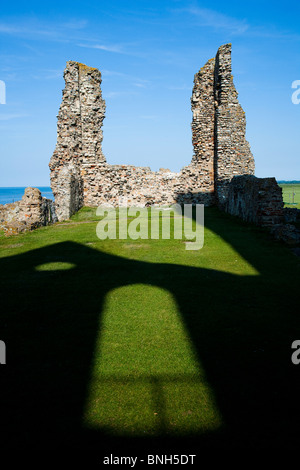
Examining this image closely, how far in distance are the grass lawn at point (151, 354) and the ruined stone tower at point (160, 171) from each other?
9704mm

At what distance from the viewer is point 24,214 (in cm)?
1015

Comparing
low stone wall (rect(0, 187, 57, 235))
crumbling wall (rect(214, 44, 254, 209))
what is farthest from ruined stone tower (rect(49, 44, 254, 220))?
low stone wall (rect(0, 187, 57, 235))

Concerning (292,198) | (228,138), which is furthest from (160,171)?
(292,198)

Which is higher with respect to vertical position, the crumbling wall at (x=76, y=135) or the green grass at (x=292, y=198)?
the crumbling wall at (x=76, y=135)

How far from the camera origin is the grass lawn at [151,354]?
7.24ft

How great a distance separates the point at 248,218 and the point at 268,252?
4.18m

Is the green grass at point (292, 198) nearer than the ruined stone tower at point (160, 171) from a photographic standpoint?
No

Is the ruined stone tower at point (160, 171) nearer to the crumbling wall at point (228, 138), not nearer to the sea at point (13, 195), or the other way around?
the crumbling wall at point (228, 138)

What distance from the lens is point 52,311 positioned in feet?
13.1

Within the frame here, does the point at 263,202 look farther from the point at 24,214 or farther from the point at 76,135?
the point at 76,135

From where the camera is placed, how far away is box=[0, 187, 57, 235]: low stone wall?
9.70m

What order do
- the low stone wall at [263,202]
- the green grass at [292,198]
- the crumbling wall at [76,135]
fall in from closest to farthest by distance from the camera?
the low stone wall at [263,202], the crumbling wall at [76,135], the green grass at [292,198]

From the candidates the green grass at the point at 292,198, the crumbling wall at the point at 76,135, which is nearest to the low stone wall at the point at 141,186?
the crumbling wall at the point at 76,135

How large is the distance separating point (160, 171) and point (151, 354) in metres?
15.1
